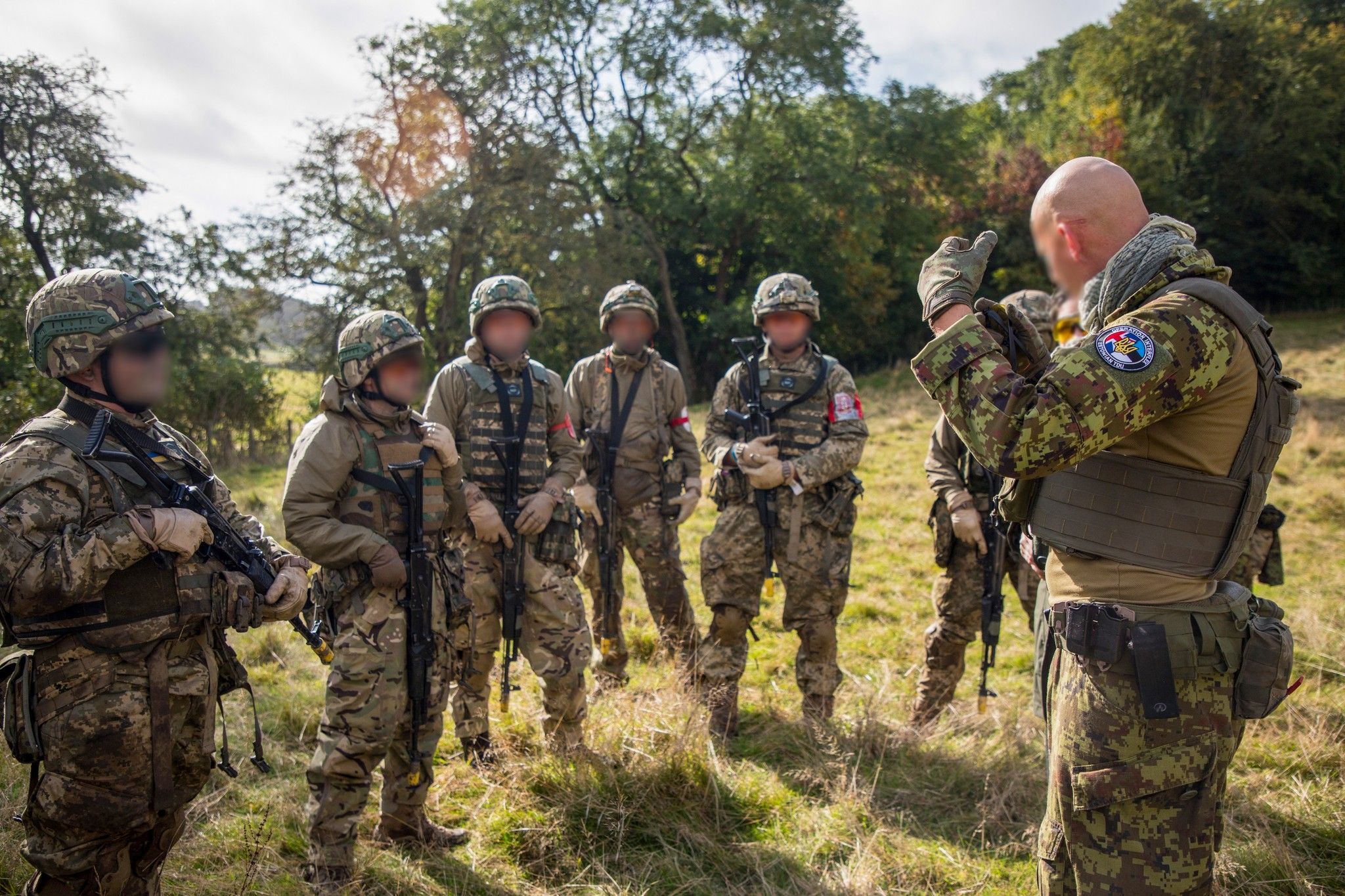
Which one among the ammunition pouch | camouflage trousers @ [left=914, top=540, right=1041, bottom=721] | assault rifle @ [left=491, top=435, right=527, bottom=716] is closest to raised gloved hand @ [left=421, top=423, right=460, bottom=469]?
assault rifle @ [left=491, top=435, right=527, bottom=716]

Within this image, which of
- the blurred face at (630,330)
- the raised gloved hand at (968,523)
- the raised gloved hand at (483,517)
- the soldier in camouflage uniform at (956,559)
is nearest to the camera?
the raised gloved hand at (483,517)

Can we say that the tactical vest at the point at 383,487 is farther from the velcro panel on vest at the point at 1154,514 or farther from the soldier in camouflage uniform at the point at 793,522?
the velcro panel on vest at the point at 1154,514

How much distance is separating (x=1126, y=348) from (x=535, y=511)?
3003 millimetres

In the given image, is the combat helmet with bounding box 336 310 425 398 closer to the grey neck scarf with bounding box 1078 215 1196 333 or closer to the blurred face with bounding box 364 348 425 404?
the blurred face with bounding box 364 348 425 404

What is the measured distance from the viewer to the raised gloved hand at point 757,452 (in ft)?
15.7

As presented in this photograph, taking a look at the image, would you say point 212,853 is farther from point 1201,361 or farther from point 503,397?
point 1201,361

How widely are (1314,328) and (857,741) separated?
2192 cm

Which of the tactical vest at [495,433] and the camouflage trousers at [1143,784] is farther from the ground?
the tactical vest at [495,433]

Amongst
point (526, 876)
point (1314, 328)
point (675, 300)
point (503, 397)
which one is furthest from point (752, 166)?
point (526, 876)

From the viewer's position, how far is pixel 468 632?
393cm

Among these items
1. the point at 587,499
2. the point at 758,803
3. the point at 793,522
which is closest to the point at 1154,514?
the point at 758,803

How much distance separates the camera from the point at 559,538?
4.46m

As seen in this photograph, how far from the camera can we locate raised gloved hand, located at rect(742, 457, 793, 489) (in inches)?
186

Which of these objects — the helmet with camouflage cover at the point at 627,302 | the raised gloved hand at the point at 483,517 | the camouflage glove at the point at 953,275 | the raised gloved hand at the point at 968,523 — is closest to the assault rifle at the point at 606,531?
the helmet with camouflage cover at the point at 627,302
